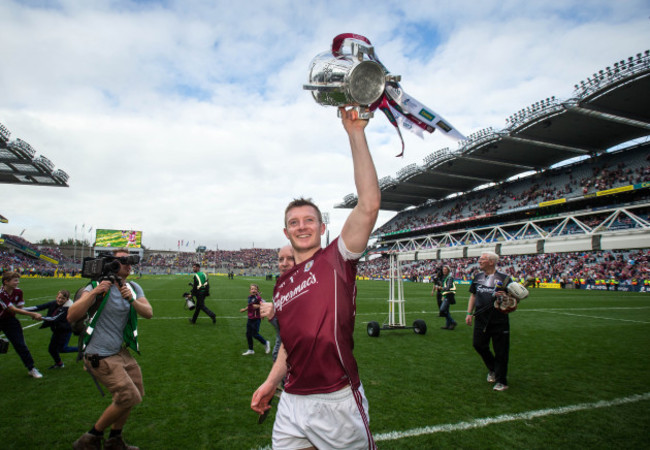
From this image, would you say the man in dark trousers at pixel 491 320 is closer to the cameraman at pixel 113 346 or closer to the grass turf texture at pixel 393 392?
the grass turf texture at pixel 393 392

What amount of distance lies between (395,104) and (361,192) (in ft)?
2.34

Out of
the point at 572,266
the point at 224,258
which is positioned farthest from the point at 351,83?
the point at 224,258

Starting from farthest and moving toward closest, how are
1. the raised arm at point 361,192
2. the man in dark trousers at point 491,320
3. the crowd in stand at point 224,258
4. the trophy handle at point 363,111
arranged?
the crowd in stand at point 224,258
the man in dark trousers at point 491,320
the trophy handle at point 363,111
the raised arm at point 361,192

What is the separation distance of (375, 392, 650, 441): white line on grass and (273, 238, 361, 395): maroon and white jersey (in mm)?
2784

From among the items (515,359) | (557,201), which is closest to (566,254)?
(557,201)

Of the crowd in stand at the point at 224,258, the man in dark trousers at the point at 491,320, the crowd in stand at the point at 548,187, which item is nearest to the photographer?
the man in dark trousers at the point at 491,320

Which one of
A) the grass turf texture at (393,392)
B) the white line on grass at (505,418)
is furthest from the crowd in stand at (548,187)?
the white line on grass at (505,418)

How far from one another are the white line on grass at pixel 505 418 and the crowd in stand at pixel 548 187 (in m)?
40.3

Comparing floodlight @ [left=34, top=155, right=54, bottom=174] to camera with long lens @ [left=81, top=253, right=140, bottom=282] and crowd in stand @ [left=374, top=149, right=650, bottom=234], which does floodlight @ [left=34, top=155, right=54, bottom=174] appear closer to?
camera with long lens @ [left=81, top=253, right=140, bottom=282]

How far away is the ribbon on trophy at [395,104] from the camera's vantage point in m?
1.97

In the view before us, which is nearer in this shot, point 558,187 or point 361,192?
point 361,192

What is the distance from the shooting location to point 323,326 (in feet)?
6.18

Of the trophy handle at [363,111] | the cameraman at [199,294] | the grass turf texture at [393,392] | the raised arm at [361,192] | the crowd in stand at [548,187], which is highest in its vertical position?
the crowd in stand at [548,187]

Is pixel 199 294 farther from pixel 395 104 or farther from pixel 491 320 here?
pixel 395 104
